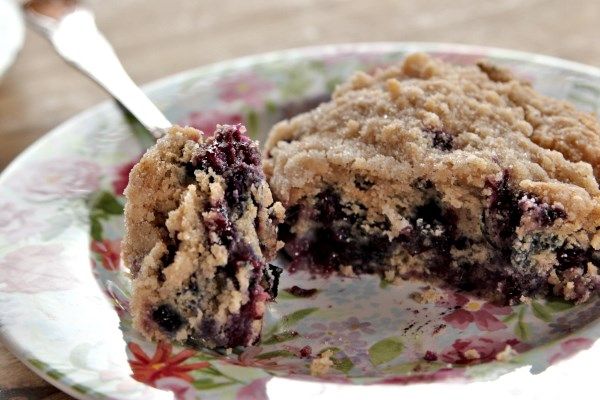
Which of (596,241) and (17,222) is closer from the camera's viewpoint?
(596,241)

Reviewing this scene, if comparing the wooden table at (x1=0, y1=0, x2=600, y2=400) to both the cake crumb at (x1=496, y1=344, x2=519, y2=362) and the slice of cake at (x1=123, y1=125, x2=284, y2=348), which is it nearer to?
the slice of cake at (x1=123, y1=125, x2=284, y2=348)

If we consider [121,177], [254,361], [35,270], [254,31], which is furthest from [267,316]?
[254,31]

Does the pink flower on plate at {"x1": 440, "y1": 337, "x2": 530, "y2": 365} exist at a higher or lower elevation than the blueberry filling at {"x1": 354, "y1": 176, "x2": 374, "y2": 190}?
lower

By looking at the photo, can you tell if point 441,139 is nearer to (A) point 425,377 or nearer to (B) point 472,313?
(B) point 472,313

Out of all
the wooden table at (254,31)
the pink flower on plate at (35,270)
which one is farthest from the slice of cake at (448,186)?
the wooden table at (254,31)

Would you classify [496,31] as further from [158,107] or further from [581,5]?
[158,107]

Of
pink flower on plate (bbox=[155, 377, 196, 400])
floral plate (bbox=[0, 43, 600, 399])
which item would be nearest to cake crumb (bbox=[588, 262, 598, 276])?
floral plate (bbox=[0, 43, 600, 399])
